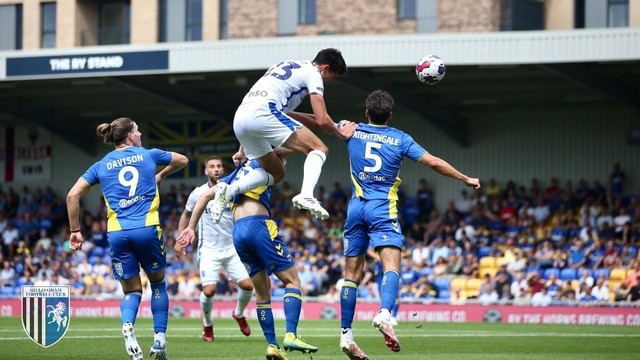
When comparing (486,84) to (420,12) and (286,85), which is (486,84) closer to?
(420,12)

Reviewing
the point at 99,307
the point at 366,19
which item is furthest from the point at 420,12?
the point at 99,307

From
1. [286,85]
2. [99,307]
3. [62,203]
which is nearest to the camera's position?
[286,85]

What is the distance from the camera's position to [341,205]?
109 feet

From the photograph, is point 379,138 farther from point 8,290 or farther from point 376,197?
point 8,290

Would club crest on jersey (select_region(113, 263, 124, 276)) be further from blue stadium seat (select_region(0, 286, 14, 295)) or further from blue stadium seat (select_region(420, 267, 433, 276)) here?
blue stadium seat (select_region(0, 286, 14, 295))

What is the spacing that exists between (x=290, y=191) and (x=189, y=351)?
70.6 feet

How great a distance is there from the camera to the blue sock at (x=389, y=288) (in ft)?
36.6

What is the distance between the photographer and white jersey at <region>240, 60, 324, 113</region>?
10.8 meters

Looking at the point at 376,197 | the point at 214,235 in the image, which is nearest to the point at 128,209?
the point at 376,197

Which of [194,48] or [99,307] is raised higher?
[194,48]

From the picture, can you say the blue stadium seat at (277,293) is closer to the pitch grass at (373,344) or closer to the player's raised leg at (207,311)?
the pitch grass at (373,344)

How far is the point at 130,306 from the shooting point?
36.9 feet

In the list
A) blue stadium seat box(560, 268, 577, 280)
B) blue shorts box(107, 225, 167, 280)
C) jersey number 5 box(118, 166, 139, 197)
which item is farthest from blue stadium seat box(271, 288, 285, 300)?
jersey number 5 box(118, 166, 139, 197)

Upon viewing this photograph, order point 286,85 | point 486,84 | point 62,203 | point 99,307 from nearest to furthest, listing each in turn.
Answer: point 286,85, point 99,307, point 486,84, point 62,203
